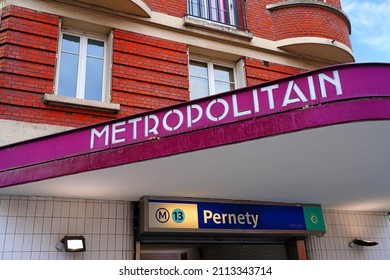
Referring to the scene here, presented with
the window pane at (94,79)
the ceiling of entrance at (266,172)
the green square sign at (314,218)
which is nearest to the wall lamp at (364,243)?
the green square sign at (314,218)

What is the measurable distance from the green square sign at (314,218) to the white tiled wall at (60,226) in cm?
332

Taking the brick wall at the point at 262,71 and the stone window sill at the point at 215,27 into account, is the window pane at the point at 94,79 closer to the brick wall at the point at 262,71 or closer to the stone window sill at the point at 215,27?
the stone window sill at the point at 215,27

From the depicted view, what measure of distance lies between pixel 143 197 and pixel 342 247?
4366 millimetres

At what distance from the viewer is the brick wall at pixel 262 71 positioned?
8.35 m

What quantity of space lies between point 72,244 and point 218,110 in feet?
9.91

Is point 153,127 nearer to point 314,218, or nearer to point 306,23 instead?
point 314,218

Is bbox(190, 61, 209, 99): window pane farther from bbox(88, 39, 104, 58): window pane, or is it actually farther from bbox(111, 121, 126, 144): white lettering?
bbox(111, 121, 126, 144): white lettering

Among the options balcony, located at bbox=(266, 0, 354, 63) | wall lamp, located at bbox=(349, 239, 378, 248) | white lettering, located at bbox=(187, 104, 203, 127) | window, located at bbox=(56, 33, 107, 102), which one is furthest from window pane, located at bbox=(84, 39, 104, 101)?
wall lamp, located at bbox=(349, 239, 378, 248)

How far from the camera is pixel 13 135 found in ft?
19.2

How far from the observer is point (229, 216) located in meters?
6.39

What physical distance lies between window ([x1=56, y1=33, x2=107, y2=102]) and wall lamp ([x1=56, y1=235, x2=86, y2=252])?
264 centimetres
